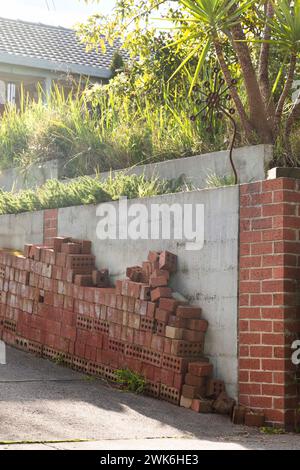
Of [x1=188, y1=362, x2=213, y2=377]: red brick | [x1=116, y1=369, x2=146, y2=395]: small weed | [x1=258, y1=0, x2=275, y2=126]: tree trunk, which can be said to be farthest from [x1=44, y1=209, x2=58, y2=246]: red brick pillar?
[x1=188, y1=362, x2=213, y2=377]: red brick

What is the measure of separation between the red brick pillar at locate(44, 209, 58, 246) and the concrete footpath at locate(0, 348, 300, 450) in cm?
206

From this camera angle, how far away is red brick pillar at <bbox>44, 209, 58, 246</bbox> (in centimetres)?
969

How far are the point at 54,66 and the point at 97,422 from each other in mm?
16490

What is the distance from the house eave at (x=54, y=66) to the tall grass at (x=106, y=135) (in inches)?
321

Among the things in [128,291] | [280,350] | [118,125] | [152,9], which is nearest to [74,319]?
[128,291]

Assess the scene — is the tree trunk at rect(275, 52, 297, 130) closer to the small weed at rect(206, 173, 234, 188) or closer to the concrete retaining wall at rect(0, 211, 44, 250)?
the small weed at rect(206, 173, 234, 188)

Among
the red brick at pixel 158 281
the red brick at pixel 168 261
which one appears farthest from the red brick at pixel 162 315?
the red brick at pixel 168 261

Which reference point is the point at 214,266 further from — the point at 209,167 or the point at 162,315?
the point at 209,167

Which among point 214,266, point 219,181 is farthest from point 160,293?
point 219,181

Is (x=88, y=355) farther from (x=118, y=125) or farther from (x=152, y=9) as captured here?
(x=152, y=9)

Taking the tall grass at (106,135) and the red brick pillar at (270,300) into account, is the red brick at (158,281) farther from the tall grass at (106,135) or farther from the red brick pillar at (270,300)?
the tall grass at (106,135)

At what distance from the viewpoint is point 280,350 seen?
22.4ft

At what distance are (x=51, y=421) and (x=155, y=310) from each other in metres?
1.76

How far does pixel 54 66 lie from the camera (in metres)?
21.8
